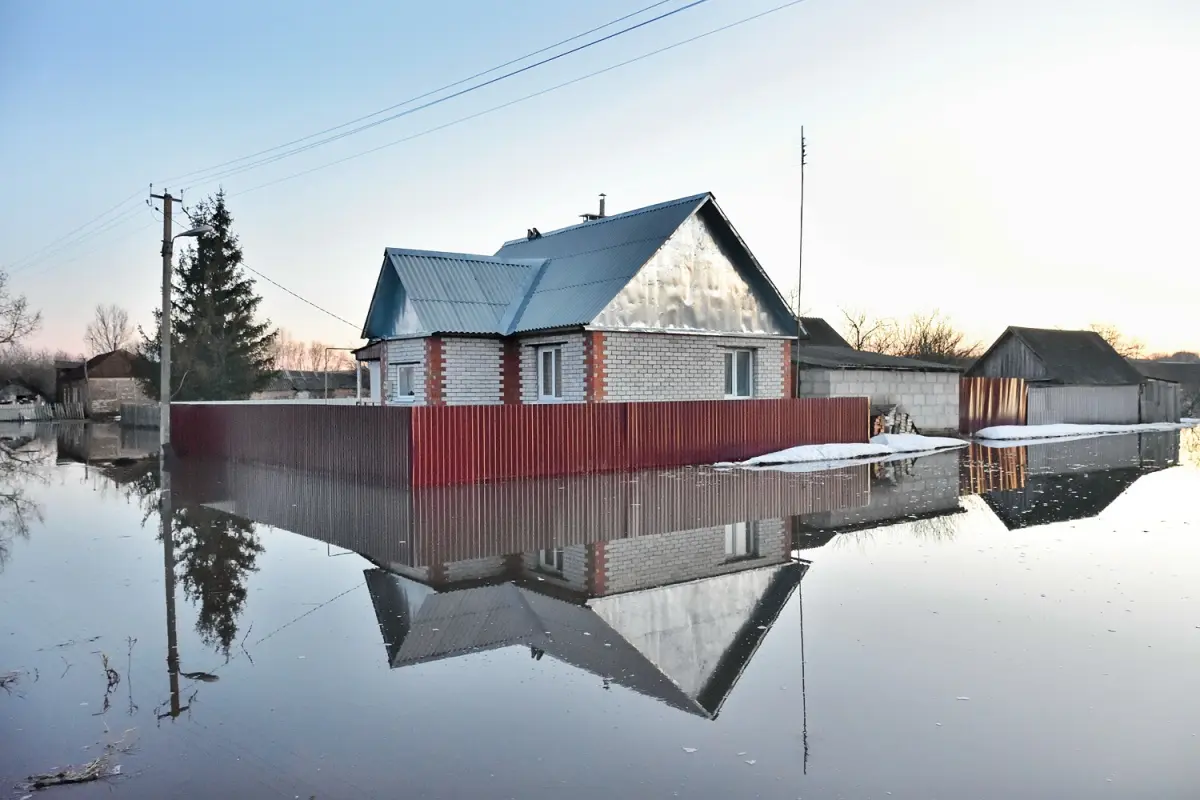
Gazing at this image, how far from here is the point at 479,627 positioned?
7.02 metres

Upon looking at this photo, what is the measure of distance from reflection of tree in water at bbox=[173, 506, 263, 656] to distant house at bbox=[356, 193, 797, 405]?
32.4 feet

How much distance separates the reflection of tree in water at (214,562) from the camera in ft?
23.9

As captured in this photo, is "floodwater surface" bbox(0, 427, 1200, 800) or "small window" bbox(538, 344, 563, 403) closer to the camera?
"floodwater surface" bbox(0, 427, 1200, 800)

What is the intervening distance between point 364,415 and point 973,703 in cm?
1372

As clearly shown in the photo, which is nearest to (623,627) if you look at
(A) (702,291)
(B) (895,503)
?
(B) (895,503)

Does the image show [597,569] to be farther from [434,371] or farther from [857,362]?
[857,362]

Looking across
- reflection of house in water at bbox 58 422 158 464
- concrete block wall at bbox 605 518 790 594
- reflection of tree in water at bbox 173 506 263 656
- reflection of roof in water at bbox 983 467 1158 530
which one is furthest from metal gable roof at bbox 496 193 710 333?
reflection of house in water at bbox 58 422 158 464

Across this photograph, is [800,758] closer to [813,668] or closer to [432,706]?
[813,668]

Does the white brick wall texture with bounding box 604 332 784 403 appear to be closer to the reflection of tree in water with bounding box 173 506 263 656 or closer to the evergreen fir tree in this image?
the reflection of tree in water with bounding box 173 506 263 656

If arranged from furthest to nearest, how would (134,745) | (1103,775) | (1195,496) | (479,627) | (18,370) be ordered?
(18,370) → (1195,496) → (479,627) → (134,745) → (1103,775)

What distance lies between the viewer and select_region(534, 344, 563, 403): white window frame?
22.8 metres

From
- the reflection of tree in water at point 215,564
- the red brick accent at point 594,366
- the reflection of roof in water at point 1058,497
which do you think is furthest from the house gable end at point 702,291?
the reflection of tree in water at point 215,564

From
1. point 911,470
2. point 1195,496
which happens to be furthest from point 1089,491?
point 911,470

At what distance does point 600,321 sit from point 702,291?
3445mm
